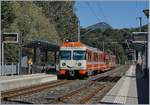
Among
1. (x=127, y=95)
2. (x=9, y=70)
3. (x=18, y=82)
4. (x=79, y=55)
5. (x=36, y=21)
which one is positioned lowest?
(x=127, y=95)

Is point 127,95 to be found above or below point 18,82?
below

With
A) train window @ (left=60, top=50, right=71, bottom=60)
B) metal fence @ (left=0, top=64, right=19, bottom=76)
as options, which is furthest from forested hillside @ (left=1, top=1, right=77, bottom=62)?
train window @ (left=60, top=50, right=71, bottom=60)

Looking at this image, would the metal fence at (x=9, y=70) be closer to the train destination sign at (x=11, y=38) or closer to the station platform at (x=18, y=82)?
the train destination sign at (x=11, y=38)

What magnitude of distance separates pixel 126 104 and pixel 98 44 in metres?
105

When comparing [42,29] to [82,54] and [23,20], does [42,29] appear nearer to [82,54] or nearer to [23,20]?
[23,20]

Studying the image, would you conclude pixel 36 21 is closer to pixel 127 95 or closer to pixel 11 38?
pixel 11 38

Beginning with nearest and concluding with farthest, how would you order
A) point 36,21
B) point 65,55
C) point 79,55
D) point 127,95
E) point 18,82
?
1. point 127,95
2. point 18,82
3. point 79,55
4. point 65,55
5. point 36,21

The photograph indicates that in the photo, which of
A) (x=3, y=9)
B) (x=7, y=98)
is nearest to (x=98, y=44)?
(x=3, y=9)

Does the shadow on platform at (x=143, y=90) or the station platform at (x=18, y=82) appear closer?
the shadow on platform at (x=143, y=90)

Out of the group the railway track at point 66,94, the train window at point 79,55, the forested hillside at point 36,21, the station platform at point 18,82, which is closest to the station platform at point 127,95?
the railway track at point 66,94

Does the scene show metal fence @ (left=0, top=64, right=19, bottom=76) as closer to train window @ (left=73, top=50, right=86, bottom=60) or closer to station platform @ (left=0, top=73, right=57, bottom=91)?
station platform @ (left=0, top=73, right=57, bottom=91)

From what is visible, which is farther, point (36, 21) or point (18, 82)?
point (36, 21)

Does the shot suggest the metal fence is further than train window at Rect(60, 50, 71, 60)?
Yes

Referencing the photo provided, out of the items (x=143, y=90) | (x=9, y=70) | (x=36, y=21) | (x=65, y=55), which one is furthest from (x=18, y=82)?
(x=36, y=21)
